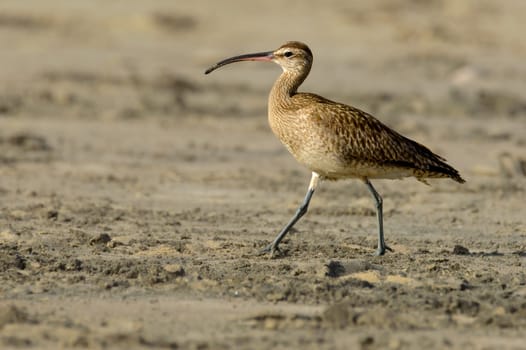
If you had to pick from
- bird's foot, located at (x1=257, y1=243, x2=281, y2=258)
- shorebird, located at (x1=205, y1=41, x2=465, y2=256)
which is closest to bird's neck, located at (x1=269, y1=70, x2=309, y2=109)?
shorebird, located at (x1=205, y1=41, x2=465, y2=256)

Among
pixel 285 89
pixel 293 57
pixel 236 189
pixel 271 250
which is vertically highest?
pixel 293 57

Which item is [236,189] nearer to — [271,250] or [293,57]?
[293,57]

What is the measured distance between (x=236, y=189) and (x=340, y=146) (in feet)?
11.4

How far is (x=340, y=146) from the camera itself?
8914 mm

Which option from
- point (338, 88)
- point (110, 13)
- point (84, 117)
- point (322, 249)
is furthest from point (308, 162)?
point (110, 13)

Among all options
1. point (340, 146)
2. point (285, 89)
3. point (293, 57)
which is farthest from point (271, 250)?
point (293, 57)

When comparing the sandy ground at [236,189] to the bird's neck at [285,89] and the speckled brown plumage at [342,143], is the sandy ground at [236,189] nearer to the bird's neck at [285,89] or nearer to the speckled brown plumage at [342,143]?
the speckled brown plumage at [342,143]

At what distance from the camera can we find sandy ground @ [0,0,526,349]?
7133 mm

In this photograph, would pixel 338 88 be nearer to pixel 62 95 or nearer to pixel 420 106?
pixel 420 106

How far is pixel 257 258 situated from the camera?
28.9 ft

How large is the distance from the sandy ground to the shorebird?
23.3 inches

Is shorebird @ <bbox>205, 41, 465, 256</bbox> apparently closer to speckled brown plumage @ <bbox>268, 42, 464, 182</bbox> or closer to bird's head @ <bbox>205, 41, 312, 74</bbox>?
speckled brown plumage @ <bbox>268, 42, 464, 182</bbox>

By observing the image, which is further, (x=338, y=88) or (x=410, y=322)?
(x=338, y=88)

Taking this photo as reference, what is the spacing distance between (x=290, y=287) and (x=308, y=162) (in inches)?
58.4
